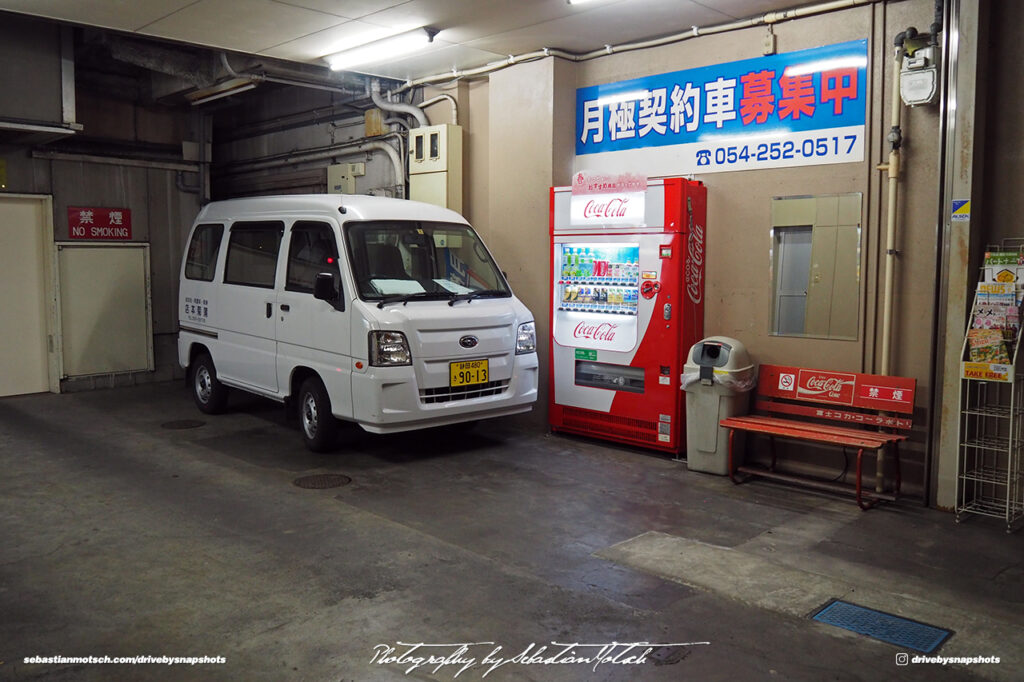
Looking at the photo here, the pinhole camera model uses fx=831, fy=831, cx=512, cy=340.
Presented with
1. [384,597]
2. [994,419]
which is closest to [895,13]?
[994,419]

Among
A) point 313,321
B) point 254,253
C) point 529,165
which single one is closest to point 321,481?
point 313,321

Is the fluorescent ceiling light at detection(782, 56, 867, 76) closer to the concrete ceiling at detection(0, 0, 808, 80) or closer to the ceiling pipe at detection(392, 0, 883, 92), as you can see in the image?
the ceiling pipe at detection(392, 0, 883, 92)

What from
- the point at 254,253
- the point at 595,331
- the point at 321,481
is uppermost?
the point at 254,253

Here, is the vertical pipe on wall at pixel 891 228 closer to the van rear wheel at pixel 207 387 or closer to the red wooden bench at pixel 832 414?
the red wooden bench at pixel 832 414

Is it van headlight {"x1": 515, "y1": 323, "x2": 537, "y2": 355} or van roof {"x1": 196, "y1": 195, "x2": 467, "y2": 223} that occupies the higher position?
van roof {"x1": 196, "y1": 195, "x2": 467, "y2": 223}

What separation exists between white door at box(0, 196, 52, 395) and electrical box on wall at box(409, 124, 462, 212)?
4679mm

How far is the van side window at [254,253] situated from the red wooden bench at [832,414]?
4.29m

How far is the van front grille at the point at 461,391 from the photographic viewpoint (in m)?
6.74

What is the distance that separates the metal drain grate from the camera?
375 cm

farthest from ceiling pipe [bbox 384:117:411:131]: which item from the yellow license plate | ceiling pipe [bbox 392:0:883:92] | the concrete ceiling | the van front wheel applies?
the yellow license plate

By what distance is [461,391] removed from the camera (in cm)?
692

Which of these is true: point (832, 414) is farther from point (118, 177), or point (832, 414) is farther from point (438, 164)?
point (118, 177)
